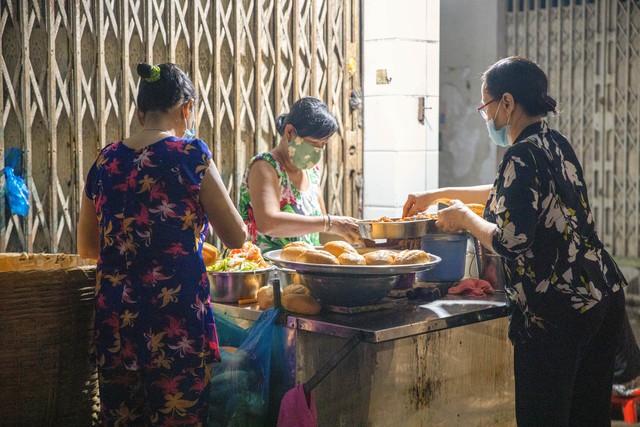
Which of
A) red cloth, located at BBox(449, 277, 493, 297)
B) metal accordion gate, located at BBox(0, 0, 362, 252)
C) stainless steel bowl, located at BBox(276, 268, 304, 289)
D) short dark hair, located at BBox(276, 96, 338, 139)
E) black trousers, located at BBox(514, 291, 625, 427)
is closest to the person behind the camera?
black trousers, located at BBox(514, 291, 625, 427)

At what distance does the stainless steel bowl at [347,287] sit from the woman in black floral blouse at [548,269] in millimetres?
421

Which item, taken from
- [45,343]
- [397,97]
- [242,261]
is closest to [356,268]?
[242,261]

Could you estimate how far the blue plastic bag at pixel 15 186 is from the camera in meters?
4.19

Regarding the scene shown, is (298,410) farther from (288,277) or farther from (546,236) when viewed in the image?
(546,236)

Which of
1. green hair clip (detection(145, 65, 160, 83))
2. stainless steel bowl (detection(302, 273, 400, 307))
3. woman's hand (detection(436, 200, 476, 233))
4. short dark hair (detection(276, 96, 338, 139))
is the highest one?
green hair clip (detection(145, 65, 160, 83))

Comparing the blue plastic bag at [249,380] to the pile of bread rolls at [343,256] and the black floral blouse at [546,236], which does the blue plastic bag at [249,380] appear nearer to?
the pile of bread rolls at [343,256]

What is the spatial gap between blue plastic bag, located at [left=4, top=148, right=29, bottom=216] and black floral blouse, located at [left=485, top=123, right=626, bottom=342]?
273cm

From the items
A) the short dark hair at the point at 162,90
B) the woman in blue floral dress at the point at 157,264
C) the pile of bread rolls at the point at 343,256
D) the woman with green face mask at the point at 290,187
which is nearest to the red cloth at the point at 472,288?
the pile of bread rolls at the point at 343,256

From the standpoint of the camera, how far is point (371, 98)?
6.22m

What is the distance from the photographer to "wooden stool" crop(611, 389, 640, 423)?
4.12m

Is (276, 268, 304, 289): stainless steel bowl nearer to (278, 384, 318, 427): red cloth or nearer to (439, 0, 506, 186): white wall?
(278, 384, 318, 427): red cloth

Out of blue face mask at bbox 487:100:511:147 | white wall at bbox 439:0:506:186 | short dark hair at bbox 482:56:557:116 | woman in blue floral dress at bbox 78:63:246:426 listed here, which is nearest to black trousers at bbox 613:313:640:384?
blue face mask at bbox 487:100:511:147

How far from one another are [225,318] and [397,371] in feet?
2.51

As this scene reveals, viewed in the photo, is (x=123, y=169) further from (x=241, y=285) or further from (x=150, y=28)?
(x=150, y=28)
